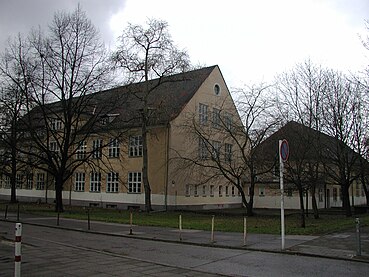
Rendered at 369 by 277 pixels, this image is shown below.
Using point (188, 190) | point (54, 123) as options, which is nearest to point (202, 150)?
point (188, 190)

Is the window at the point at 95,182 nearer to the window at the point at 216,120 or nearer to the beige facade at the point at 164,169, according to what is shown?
the beige facade at the point at 164,169

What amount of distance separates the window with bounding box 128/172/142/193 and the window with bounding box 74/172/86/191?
8.43 metres

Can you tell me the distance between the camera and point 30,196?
186 ft

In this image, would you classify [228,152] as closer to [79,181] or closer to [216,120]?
[216,120]

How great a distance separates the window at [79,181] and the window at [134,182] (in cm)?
843

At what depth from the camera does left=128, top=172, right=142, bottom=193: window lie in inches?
1661

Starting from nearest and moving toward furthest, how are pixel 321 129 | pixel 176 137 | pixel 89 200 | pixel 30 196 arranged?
pixel 321 129 < pixel 176 137 < pixel 89 200 < pixel 30 196

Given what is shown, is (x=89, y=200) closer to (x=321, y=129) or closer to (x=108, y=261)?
(x=321, y=129)

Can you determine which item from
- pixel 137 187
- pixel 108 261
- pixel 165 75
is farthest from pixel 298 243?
pixel 137 187

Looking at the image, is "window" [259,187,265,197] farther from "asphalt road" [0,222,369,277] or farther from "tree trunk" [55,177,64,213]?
"asphalt road" [0,222,369,277]

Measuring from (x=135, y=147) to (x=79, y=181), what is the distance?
10626 millimetres

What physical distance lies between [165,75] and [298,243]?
71.6ft

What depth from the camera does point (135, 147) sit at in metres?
43.2

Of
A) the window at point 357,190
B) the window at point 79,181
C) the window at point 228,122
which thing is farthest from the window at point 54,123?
the window at point 357,190
